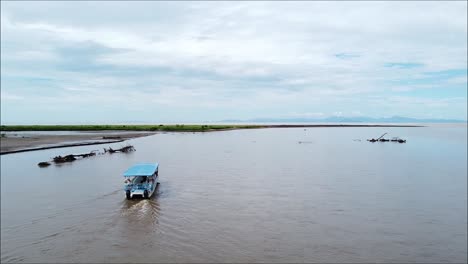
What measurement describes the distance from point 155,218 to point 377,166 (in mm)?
30811

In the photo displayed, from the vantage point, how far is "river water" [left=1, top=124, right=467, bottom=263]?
14.8 m

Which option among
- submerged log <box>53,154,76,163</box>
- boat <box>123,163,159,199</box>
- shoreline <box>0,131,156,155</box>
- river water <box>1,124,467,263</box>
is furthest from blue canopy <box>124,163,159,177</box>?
shoreline <box>0,131,156,155</box>

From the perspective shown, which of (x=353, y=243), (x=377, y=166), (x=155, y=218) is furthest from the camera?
(x=377, y=166)

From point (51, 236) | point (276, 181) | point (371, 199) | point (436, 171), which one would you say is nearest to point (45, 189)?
point (51, 236)

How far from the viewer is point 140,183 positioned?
24.6 meters

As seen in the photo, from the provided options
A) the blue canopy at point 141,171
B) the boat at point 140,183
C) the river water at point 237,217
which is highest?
the blue canopy at point 141,171

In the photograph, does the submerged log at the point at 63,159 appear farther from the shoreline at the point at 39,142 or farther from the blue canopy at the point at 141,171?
the blue canopy at the point at 141,171

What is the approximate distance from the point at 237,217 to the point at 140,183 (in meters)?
8.93

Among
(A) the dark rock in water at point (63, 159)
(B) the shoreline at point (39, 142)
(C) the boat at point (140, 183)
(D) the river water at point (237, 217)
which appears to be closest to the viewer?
(D) the river water at point (237, 217)

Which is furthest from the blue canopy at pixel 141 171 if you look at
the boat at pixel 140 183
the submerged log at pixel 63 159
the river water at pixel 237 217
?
the submerged log at pixel 63 159

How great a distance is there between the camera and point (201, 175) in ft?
109

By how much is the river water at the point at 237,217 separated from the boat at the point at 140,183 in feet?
2.08

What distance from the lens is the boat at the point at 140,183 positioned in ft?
A: 76.9

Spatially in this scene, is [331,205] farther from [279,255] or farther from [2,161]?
[2,161]
